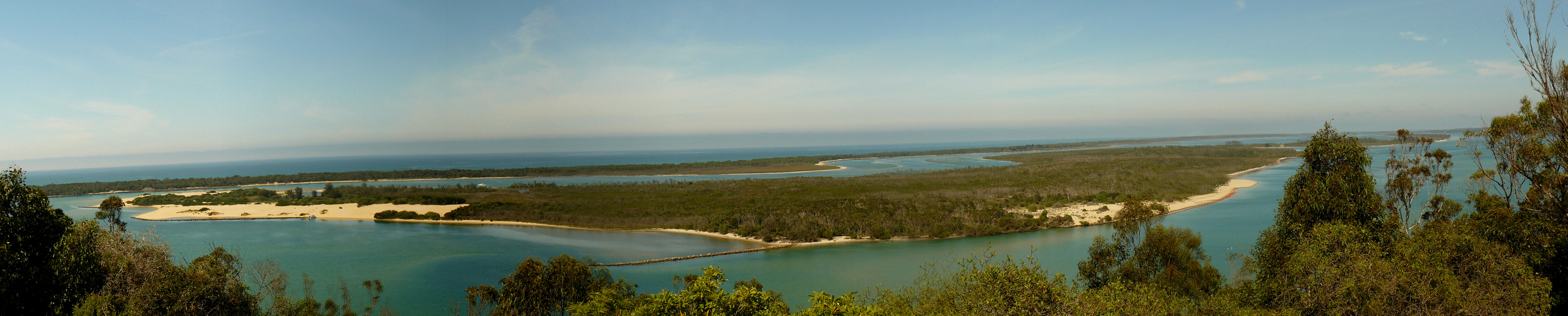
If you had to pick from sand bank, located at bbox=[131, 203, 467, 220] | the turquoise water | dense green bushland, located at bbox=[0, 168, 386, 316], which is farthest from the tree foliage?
sand bank, located at bbox=[131, 203, 467, 220]

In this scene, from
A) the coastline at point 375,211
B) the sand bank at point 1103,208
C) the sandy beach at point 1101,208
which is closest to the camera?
the sandy beach at point 1101,208

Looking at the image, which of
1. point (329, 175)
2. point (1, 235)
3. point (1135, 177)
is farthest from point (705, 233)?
point (329, 175)

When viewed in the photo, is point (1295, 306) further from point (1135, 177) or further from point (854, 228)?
point (1135, 177)

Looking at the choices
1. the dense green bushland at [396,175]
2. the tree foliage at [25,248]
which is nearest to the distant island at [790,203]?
the dense green bushland at [396,175]

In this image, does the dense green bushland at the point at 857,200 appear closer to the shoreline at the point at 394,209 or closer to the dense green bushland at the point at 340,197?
the shoreline at the point at 394,209

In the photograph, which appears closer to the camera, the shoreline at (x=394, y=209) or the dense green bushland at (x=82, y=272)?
the dense green bushland at (x=82, y=272)

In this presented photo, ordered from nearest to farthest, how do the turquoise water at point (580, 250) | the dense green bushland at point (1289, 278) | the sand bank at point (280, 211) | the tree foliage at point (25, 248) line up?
the dense green bushland at point (1289, 278) → the tree foliage at point (25, 248) → the turquoise water at point (580, 250) → the sand bank at point (280, 211)

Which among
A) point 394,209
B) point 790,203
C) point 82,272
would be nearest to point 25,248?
point 82,272
